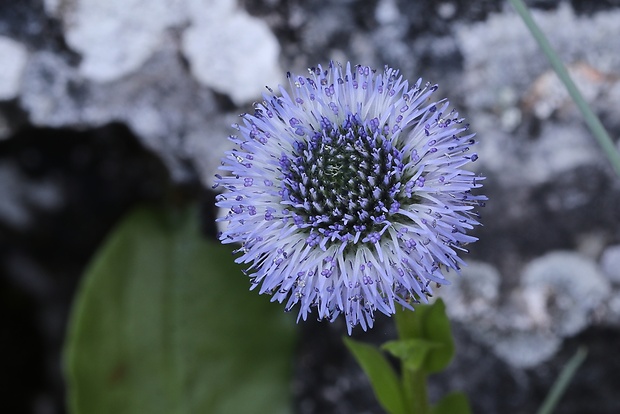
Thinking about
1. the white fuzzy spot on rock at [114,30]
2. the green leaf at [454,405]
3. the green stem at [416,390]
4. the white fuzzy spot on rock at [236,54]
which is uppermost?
the white fuzzy spot on rock at [114,30]

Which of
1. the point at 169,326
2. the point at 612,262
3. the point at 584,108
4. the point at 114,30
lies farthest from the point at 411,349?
the point at 114,30

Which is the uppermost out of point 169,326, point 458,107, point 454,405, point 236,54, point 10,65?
point 10,65

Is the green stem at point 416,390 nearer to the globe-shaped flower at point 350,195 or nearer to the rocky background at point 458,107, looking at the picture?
the globe-shaped flower at point 350,195

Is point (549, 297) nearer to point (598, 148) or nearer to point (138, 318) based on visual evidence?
point (598, 148)

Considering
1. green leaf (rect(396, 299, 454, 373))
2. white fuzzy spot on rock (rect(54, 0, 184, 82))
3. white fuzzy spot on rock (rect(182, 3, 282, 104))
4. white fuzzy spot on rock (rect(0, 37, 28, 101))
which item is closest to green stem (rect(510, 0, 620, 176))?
green leaf (rect(396, 299, 454, 373))

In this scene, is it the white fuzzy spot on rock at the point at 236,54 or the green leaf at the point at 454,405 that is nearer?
the green leaf at the point at 454,405

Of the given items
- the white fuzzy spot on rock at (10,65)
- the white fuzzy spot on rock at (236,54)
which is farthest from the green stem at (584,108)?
the white fuzzy spot on rock at (10,65)

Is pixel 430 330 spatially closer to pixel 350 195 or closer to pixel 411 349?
pixel 411 349
